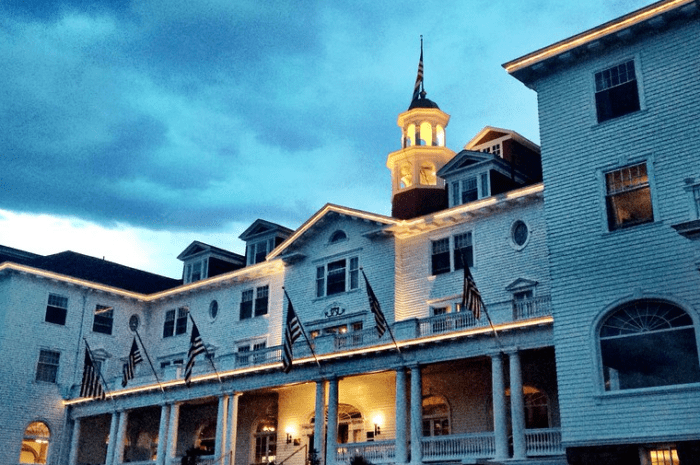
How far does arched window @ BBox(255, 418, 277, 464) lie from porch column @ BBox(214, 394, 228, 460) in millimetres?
4130

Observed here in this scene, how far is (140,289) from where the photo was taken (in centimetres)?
4928

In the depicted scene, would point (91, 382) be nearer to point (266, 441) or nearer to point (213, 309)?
point (213, 309)

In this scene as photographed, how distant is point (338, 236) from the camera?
125 ft

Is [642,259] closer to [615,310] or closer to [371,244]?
[615,310]

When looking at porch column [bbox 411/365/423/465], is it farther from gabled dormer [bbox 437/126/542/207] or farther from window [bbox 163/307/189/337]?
window [bbox 163/307/189/337]

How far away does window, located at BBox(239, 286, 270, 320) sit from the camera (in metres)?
41.2

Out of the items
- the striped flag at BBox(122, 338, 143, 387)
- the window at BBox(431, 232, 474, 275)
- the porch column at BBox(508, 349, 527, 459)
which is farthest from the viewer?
the striped flag at BBox(122, 338, 143, 387)

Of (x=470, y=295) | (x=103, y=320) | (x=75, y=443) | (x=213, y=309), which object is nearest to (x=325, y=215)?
(x=213, y=309)

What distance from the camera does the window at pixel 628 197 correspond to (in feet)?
75.6

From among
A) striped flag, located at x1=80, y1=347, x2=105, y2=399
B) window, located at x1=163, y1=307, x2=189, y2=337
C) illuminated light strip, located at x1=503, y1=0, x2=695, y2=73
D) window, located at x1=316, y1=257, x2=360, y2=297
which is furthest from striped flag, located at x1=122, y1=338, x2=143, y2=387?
illuminated light strip, located at x1=503, y1=0, x2=695, y2=73

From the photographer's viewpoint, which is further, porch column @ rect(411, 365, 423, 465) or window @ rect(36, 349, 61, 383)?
window @ rect(36, 349, 61, 383)

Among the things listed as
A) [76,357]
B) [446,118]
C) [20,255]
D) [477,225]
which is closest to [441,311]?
[477,225]

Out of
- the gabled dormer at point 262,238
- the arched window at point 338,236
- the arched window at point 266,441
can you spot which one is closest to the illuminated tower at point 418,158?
the arched window at point 338,236

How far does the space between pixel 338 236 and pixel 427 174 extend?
8548 mm
